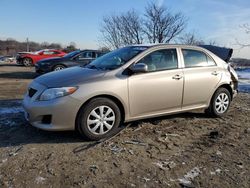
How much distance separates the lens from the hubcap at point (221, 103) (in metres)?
6.63

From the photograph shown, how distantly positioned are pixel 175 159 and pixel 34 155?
6.25ft

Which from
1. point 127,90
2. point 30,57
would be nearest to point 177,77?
point 127,90

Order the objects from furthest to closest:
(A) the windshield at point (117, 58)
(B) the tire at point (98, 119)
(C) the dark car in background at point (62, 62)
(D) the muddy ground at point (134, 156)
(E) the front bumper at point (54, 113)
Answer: (C) the dark car in background at point (62, 62)
(A) the windshield at point (117, 58)
(B) the tire at point (98, 119)
(E) the front bumper at point (54, 113)
(D) the muddy ground at point (134, 156)

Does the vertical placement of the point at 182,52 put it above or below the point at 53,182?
above

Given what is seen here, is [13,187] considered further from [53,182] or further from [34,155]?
[34,155]

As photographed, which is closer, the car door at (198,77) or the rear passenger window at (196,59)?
the car door at (198,77)

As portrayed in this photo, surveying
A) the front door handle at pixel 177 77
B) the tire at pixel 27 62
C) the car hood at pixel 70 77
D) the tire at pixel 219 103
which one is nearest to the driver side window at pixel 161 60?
the front door handle at pixel 177 77

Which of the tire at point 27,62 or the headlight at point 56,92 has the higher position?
the headlight at point 56,92

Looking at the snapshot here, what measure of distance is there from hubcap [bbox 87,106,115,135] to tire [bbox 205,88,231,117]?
241 cm

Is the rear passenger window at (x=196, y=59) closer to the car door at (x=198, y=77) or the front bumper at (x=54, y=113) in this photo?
the car door at (x=198, y=77)

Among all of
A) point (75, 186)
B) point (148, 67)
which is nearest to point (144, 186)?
point (75, 186)

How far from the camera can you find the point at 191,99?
6.12 metres

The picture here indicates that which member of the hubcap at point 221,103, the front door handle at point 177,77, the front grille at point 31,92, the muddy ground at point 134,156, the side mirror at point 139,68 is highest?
the side mirror at point 139,68

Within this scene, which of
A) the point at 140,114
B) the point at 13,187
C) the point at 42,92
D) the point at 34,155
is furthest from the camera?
the point at 140,114
